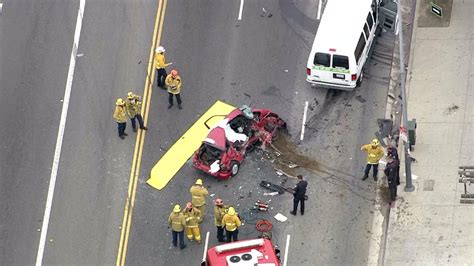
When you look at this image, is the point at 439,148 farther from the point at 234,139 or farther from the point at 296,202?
the point at 234,139

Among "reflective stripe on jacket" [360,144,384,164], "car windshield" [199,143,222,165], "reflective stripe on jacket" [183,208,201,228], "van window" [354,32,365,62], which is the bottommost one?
"reflective stripe on jacket" [183,208,201,228]

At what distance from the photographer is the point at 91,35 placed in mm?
46406

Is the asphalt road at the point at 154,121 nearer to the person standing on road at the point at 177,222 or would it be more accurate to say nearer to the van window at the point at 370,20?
the person standing on road at the point at 177,222

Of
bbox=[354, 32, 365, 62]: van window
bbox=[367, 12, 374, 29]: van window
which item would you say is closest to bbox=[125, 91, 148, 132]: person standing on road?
bbox=[354, 32, 365, 62]: van window

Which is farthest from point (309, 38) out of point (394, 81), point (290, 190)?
point (290, 190)

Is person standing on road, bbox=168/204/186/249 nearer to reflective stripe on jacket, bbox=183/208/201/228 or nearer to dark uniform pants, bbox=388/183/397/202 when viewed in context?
reflective stripe on jacket, bbox=183/208/201/228

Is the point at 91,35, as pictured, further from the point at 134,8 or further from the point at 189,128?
the point at 189,128

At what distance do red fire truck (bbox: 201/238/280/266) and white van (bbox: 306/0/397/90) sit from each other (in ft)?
23.1

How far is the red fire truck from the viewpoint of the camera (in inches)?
1511

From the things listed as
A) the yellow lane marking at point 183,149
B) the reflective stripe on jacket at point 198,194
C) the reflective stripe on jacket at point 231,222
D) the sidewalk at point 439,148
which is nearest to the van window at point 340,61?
the sidewalk at point 439,148

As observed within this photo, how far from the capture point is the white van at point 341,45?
43656 mm

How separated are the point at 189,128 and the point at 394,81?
20.8ft

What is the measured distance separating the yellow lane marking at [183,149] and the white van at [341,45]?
9.53 feet

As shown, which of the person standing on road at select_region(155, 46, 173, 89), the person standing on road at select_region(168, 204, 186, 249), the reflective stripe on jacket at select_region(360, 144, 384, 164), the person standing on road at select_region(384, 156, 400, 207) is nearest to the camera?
the person standing on road at select_region(168, 204, 186, 249)
